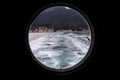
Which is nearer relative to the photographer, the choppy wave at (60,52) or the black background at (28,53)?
the black background at (28,53)

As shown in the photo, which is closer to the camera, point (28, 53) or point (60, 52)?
point (28, 53)

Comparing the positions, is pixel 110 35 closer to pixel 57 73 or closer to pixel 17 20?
pixel 57 73

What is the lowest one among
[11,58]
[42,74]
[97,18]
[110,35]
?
[42,74]

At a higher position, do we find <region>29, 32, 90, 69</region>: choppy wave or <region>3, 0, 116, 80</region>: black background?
<region>3, 0, 116, 80</region>: black background

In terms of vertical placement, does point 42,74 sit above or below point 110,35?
below

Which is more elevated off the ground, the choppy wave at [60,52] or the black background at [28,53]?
the black background at [28,53]

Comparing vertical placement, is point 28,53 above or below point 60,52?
above

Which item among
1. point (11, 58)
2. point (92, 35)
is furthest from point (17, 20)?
point (92, 35)
